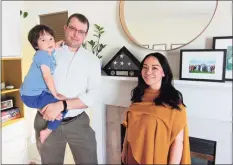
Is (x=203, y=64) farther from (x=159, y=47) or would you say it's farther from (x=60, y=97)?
(x=60, y=97)

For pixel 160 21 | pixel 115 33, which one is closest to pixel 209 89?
pixel 160 21

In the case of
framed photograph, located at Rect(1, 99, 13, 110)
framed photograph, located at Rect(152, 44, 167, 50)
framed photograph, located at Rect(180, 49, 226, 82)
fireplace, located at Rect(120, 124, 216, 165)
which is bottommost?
fireplace, located at Rect(120, 124, 216, 165)

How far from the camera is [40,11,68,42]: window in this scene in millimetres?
784

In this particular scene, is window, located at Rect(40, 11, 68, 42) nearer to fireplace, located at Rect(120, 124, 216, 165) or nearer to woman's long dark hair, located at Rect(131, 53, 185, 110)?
woman's long dark hair, located at Rect(131, 53, 185, 110)

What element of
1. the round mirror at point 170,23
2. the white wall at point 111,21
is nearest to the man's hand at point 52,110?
the white wall at point 111,21

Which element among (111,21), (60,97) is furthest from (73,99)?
A: (111,21)

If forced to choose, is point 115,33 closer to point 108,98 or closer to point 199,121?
point 108,98

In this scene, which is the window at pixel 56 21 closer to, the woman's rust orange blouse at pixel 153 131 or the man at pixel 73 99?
the man at pixel 73 99

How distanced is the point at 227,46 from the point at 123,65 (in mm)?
474

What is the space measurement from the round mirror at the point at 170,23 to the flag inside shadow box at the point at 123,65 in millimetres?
86

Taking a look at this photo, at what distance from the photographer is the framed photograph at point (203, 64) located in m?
0.90

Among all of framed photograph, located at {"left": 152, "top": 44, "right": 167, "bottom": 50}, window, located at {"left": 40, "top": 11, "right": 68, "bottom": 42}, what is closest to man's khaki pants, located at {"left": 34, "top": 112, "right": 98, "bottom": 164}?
window, located at {"left": 40, "top": 11, "right": 68, "bottom": 42}

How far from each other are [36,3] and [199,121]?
98 cm

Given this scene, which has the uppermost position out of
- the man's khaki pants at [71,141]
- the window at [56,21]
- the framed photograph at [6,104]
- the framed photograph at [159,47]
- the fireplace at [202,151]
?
the window at [56,21]
